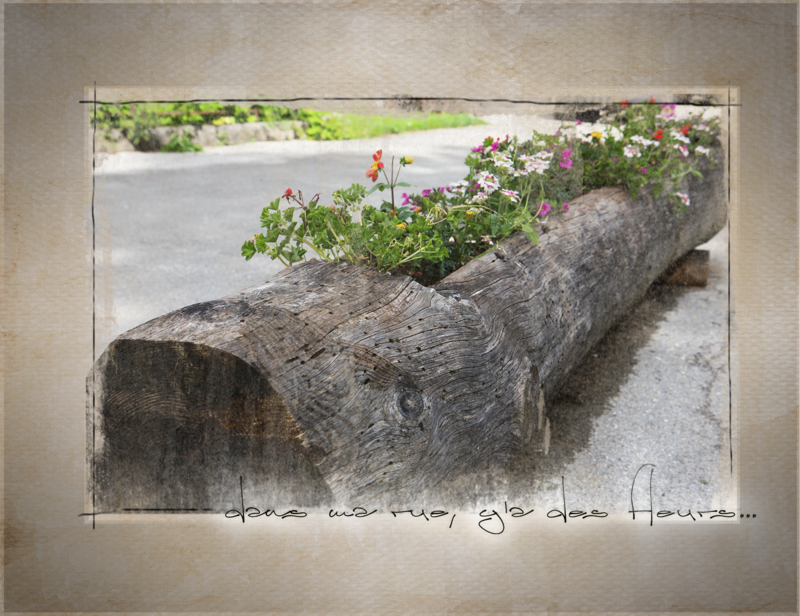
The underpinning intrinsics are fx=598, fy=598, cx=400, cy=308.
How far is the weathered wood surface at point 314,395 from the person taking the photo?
4.54 ft

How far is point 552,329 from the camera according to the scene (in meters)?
2.35

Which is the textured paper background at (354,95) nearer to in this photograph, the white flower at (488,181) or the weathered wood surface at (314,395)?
the weathered wood surface at (314,395)

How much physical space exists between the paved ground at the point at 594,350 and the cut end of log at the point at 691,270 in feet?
0.25

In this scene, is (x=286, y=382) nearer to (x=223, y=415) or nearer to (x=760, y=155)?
(x=223, y=415)

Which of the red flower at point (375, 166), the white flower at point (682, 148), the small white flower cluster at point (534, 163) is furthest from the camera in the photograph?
the white flower at point (682, 148)

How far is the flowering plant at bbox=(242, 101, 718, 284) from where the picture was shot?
1.95m

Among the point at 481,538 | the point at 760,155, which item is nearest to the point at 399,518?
the point at 481,538

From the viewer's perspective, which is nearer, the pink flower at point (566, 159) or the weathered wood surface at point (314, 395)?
the weathered wood surface at point (314, 395)

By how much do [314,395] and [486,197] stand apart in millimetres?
1271

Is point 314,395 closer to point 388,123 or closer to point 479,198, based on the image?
point 388,123

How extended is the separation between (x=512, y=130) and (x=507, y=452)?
1.11 m

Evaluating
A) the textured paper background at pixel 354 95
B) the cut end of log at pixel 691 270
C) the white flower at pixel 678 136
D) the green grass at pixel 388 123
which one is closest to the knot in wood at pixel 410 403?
the textured paper background at pixel 354 95

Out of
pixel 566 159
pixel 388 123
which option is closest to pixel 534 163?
pixel 566 159

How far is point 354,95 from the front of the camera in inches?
71.7
